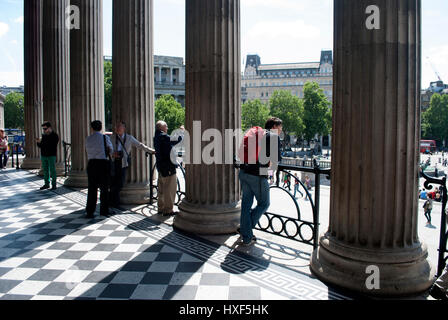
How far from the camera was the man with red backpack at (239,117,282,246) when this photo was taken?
517cm

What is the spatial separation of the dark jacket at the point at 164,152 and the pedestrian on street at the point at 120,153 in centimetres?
81

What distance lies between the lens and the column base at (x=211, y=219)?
605cm

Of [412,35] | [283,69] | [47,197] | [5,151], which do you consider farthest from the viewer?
[283,69]

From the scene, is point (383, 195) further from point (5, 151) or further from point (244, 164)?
point (5, 151)

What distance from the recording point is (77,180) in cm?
1120

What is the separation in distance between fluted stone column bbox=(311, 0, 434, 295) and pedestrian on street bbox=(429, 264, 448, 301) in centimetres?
13

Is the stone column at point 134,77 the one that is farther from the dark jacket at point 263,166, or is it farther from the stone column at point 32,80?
the stone column at point 32,80

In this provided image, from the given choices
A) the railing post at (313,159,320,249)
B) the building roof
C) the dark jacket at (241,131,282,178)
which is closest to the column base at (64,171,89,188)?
the dark jacket at (241,131,282,178)

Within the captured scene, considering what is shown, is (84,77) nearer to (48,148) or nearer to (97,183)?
(48,148)

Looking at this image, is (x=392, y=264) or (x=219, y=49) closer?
(x=392, y=264)

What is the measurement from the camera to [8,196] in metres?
9.84

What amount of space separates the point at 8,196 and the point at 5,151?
29.0 ft

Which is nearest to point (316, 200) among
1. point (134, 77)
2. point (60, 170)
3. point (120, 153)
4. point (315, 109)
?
point (120, 153)
